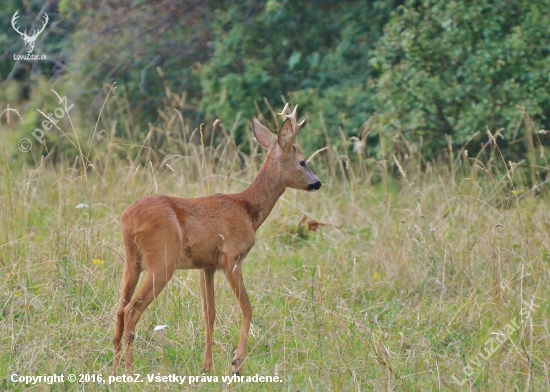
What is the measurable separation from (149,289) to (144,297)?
0.16 ft

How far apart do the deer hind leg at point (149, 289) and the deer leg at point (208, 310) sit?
437mm

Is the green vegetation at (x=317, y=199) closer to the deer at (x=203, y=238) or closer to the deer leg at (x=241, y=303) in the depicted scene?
the deer leg at (x=241, y=303)

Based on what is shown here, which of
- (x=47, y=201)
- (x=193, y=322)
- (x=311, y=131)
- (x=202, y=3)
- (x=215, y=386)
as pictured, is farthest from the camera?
(x=202, y=3)

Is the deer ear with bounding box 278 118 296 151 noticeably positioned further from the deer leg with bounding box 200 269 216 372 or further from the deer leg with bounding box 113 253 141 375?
the deer leg with bounding box 113 253 141 375

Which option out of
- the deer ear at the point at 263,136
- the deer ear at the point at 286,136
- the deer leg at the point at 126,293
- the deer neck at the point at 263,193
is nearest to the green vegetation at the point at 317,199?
the deer leg at the point at 126,293

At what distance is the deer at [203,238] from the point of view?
4.54 metres

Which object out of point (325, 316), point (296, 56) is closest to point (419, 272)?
point (325, 316)

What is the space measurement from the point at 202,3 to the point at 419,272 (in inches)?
230

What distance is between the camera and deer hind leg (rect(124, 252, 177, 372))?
4.49 metres

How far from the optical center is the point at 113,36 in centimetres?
1103

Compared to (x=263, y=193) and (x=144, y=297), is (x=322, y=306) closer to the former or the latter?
(x=263, y=193)

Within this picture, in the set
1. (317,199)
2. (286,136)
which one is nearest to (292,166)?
(286,136)

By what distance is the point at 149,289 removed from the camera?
14.7ft

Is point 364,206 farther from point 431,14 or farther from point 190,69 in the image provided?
point 190,69
